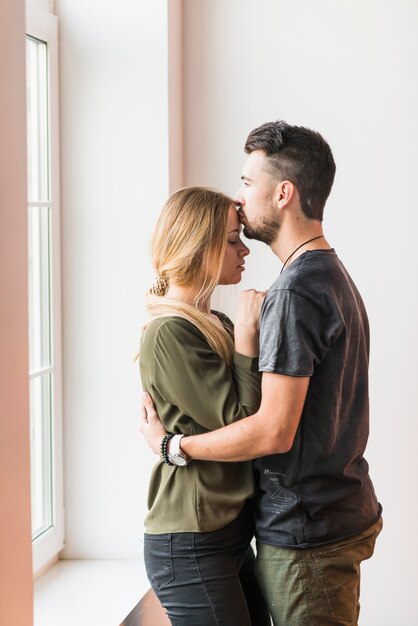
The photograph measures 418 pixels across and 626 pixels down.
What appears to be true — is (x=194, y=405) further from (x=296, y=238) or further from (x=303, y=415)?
(x=296, y=238)

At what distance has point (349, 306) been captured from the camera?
1.74 m

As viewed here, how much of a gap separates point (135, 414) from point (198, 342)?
112cm

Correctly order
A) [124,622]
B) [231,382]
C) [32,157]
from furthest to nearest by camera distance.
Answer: [32,157] < [124,622] < [231,382]

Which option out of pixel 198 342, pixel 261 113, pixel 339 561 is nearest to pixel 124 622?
pixel 339 561

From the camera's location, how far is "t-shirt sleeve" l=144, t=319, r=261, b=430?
1699 millimetres

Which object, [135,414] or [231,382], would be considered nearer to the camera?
[231,382]

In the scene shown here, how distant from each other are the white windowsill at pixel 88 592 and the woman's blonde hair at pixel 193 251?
1016mm

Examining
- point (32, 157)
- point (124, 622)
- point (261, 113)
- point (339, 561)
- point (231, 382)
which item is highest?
point (261, 113)

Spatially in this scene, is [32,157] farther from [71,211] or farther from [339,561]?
[339,561]

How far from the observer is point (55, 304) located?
2766 millimetres

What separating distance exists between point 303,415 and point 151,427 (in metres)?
0.31

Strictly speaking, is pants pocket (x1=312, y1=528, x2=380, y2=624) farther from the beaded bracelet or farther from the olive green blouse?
the beaded bracelet

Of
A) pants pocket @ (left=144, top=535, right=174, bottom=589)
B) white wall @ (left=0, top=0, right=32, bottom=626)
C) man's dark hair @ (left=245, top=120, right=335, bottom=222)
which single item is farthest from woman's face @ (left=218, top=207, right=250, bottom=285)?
pants pocket @ (left=144, top=535, right=174, bottom=589)

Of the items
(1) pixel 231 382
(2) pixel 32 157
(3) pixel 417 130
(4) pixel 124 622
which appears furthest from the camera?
(3) pixel 417 130
